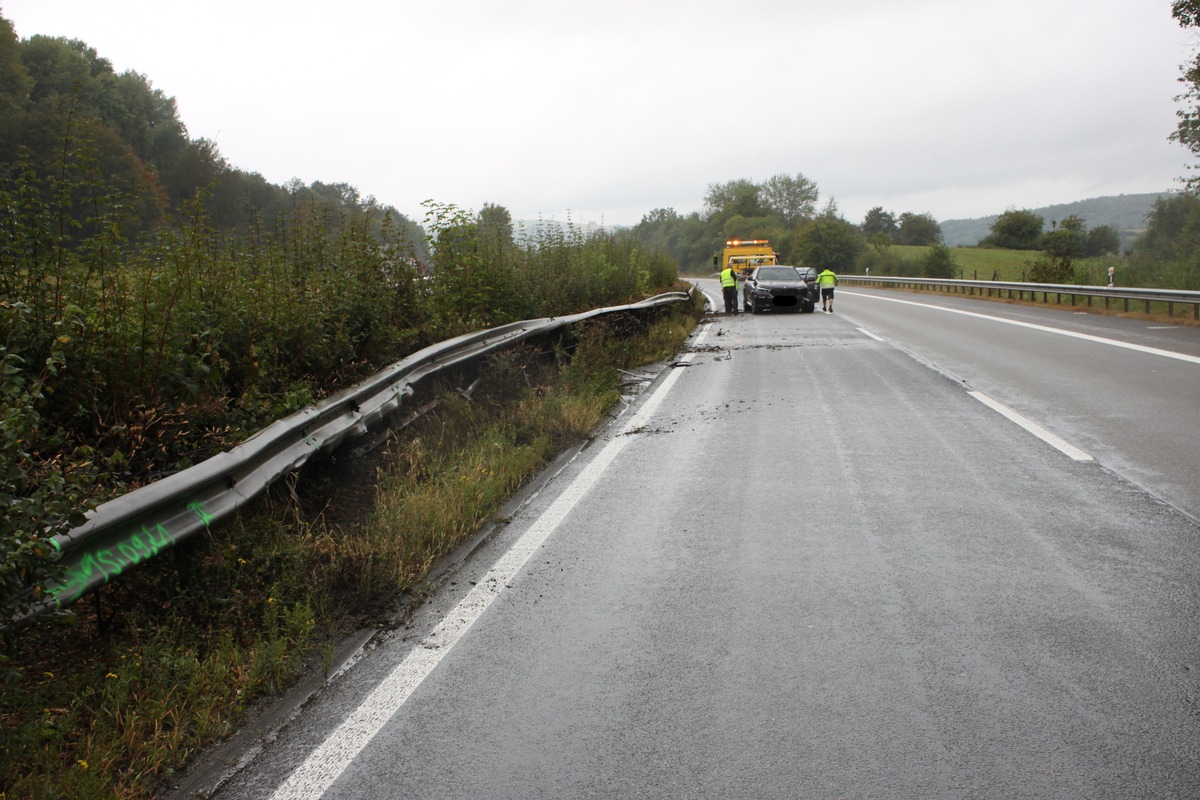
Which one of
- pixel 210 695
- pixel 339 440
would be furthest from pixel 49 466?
pixel 339 440

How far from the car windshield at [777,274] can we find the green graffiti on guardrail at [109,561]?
1146 inches

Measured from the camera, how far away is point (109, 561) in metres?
3.55

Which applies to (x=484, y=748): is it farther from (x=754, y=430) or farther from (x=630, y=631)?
(x=754, y=430)

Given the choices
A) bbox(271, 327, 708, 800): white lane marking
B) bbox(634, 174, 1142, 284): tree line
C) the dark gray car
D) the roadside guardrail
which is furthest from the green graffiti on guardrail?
bbox(634, 174, 1142, 284): tree line

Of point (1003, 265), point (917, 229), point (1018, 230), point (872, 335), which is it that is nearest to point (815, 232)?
point (1003, 265)

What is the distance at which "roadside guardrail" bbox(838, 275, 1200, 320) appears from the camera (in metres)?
21.5

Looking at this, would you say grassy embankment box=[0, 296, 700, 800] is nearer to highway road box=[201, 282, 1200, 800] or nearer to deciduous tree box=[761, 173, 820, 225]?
highway road box=[201, 282, 1200, 800]

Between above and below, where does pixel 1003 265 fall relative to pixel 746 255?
below

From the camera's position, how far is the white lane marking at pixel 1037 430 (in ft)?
25.1

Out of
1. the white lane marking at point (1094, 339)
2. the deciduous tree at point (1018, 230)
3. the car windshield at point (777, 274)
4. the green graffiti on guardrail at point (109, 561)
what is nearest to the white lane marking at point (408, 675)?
the green graffiti on guardrail at point (109, 561)

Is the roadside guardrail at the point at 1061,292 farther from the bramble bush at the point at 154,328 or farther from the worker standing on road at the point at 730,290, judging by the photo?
the bramble bush at the point at 154,328

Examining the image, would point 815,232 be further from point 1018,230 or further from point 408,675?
point 408,675

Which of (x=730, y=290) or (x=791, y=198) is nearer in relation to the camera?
(x=730, y=290)

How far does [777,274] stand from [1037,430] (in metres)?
24.0
